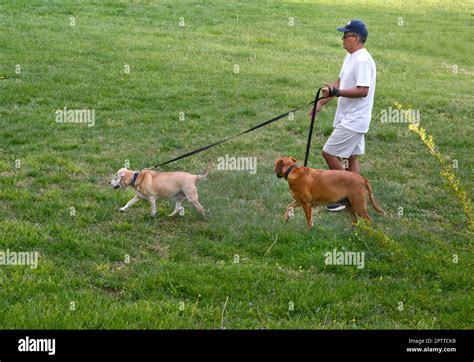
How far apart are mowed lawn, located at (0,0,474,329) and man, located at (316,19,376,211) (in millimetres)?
981

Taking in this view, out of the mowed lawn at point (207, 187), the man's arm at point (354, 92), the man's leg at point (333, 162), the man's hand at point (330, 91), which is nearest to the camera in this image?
the mowed lawn at point (207, 187)

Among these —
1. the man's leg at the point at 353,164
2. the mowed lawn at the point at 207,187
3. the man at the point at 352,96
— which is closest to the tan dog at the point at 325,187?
the mowed lawn at the point at 207,187

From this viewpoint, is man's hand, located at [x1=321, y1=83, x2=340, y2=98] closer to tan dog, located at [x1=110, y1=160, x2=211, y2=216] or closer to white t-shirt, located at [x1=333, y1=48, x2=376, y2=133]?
white t-shirt, located at [x1=333, y1=48, x2=376, y2=133]

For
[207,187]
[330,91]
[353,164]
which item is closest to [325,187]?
[330,91]

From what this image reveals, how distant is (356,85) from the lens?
8.27 meters

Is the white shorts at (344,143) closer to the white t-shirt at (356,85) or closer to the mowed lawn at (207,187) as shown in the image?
the white t-shirt at (356,85)

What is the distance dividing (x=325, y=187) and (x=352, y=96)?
1.27 m

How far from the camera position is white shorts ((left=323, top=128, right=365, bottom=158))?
869cm

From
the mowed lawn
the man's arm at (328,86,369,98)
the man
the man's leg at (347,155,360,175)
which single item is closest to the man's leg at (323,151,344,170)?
the man

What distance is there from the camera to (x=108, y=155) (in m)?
11.0

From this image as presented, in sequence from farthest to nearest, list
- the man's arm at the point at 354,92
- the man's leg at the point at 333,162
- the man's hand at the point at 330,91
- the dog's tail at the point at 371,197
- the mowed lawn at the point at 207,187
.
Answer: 1. the man's leg at the point at 333,162
2. the man's arm at the point at 354,92
3. the dog's tail at the point at 371,197
4. the man's hand at the point at 330,91
5. the mowed lawn at the point at 207,187

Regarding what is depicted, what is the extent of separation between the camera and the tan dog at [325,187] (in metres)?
7.94
